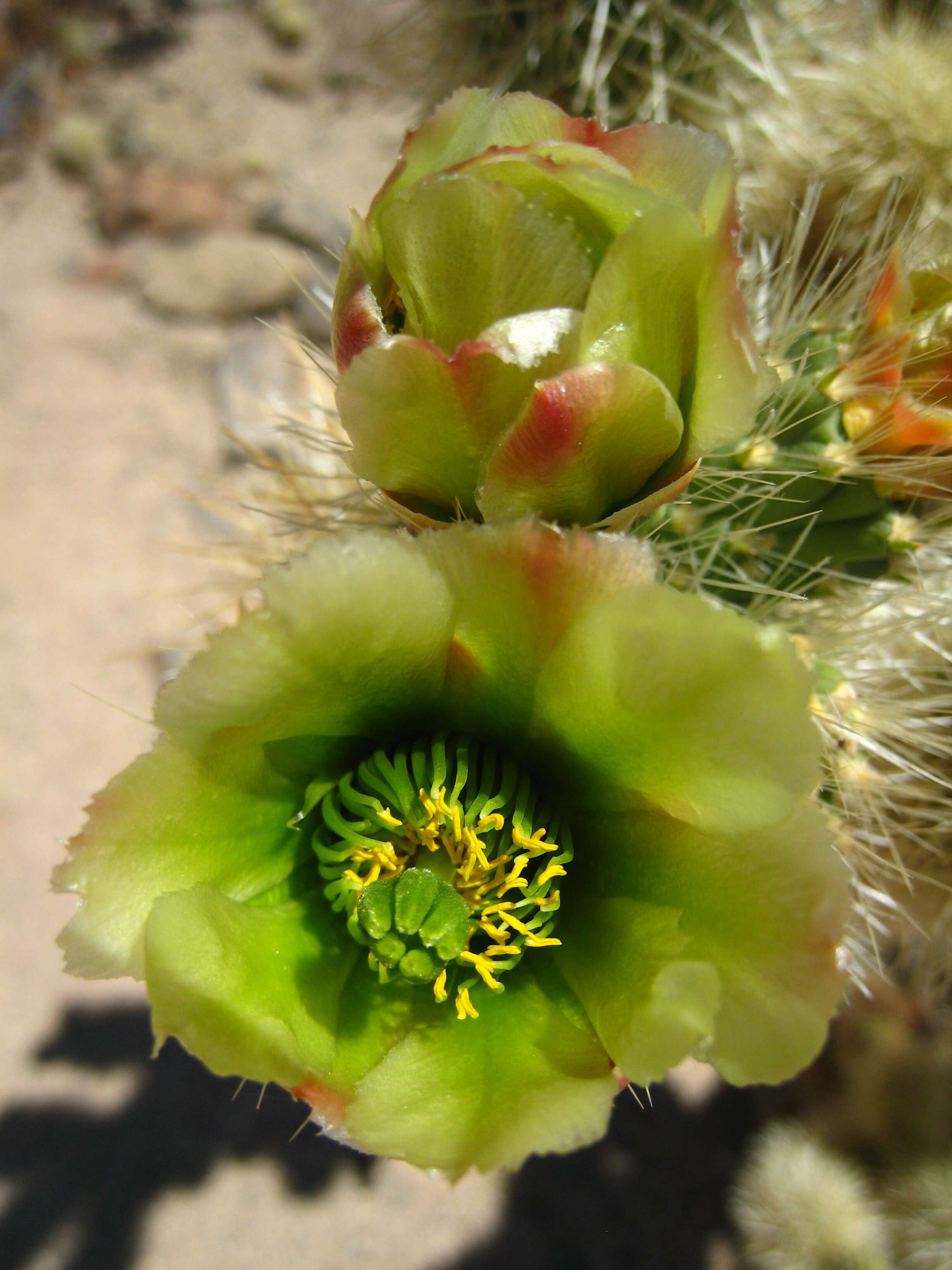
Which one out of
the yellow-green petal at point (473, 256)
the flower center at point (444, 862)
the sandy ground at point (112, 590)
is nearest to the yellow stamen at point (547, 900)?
the flower center at point (444, 862)

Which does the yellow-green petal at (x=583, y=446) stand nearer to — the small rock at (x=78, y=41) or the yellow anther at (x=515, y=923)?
the yellow anther at (x=515, y=923)

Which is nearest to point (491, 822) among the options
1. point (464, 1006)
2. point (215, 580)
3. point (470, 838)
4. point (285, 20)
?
point (470, 838)

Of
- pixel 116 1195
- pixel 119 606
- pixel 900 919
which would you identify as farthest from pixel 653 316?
pixel 119 606

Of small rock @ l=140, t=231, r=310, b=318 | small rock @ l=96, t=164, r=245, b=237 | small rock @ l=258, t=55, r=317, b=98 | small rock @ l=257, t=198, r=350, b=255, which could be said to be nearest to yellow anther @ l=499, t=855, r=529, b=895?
small rock @ l=140, t=231, r=310, b=318

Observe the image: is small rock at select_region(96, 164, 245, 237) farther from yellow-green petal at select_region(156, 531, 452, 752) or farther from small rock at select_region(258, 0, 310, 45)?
yellow-green petal at select_region(156, 531, 452, 752)

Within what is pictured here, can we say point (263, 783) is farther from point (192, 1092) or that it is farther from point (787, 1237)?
point (192, 1092)

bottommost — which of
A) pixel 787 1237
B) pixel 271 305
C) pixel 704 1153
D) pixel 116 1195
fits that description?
pixel 116 1195
